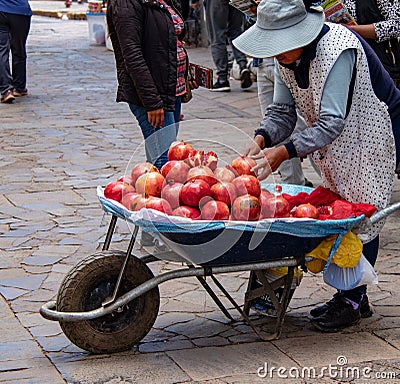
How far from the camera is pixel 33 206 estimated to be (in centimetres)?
686

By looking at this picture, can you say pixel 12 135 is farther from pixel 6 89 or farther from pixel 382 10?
pixel 382 10

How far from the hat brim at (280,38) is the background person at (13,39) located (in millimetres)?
7462

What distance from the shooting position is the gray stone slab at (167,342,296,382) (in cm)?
401

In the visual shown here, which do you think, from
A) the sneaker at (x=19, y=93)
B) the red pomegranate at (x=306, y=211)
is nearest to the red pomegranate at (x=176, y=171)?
the red pomegranate at (x=306, y=211)

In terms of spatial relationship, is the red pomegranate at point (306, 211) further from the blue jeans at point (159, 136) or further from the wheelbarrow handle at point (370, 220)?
the blue jeans at point (159, 136)

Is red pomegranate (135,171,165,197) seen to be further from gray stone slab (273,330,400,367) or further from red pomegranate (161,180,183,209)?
gray stone slab (273,330,400,367)

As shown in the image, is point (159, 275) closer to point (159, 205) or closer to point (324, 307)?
point (159, 205)

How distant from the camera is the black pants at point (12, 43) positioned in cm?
1126

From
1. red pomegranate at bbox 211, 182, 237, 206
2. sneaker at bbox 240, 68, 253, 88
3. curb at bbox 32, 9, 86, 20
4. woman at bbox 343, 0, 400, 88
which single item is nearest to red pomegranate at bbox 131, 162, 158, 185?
red pomegranate at bbox 211, 182, 237, 206

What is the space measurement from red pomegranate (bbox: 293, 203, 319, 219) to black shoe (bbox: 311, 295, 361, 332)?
636mm

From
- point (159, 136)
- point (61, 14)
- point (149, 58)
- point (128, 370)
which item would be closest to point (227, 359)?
point (128, 370)

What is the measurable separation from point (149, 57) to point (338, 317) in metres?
1.95

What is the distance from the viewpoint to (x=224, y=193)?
397cm

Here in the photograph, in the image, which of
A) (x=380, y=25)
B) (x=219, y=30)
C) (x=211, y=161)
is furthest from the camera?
(x=219, y=30)
